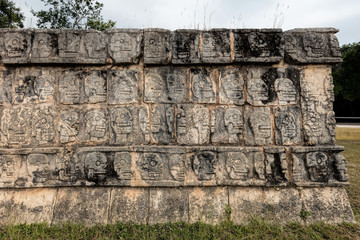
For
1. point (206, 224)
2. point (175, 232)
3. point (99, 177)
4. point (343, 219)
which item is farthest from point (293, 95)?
point (99, 177)

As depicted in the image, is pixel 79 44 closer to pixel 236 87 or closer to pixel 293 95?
pixel 236 87

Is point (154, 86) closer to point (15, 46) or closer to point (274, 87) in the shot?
point (274, 87)

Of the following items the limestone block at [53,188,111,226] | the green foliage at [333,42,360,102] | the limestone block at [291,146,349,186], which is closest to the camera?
the limestone block at [53,188,111,226]

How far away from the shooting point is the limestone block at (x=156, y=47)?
2648 mm

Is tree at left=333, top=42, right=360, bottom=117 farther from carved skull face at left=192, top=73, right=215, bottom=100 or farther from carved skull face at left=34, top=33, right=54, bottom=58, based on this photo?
carved skull face at left=34, top=33, right=54, bottom=58

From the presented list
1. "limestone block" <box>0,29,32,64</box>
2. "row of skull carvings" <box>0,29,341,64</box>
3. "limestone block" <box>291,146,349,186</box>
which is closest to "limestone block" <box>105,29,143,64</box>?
"row of skull carvings" <box>0,29,341,64</box>

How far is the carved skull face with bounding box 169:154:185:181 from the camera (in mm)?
2585

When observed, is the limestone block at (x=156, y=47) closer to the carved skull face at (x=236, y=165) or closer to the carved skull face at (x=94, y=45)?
the carved skull face at (x=94, y=45)

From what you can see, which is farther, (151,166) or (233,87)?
(233,87)

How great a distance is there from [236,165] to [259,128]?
0.54 m

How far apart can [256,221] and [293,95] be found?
5.15 feet

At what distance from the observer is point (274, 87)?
2691 mm

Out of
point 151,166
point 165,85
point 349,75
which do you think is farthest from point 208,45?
point 349,75

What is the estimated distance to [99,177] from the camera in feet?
8.46
